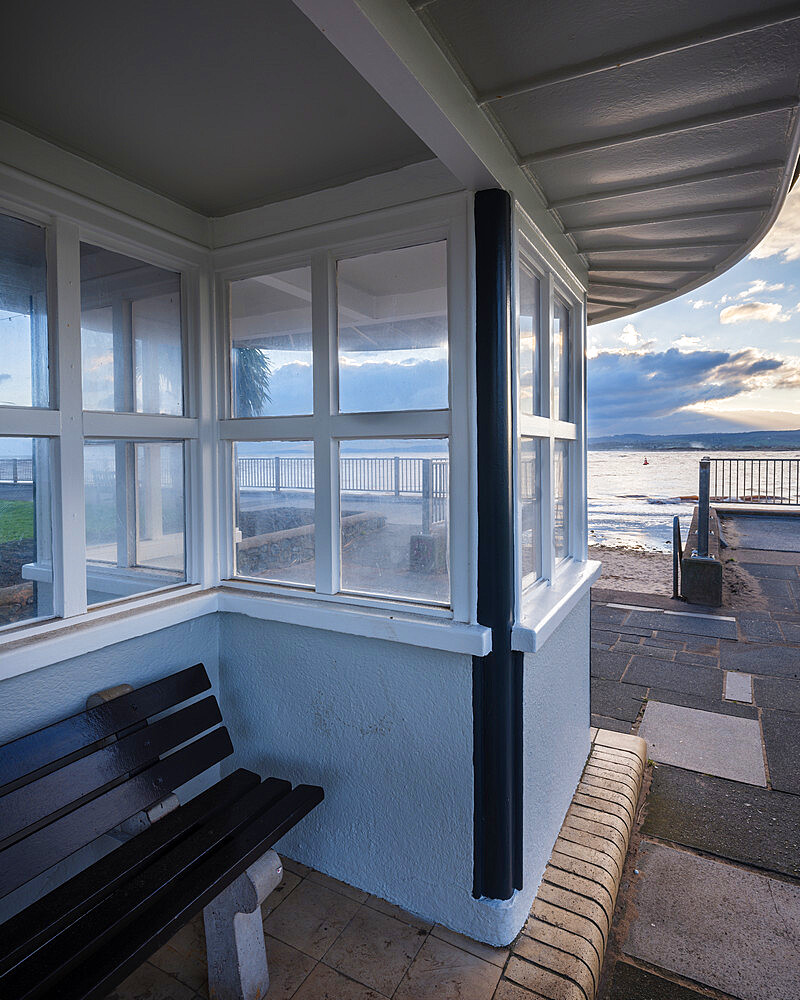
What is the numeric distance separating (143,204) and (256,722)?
6.32 feet

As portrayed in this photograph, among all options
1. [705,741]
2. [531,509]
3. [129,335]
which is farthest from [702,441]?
[129,335]

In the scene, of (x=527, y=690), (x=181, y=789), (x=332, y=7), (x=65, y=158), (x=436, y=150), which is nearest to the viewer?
(x=332, y=7)

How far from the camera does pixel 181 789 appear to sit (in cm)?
215

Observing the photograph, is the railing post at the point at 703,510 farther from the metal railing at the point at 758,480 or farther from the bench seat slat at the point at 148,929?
the metal railing at the point at 758,480

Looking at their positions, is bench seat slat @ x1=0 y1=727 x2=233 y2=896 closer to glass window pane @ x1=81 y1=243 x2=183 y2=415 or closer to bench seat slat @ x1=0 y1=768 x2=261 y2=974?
bench seat slat @ x1=0 y1=768 x2=261 y2=974

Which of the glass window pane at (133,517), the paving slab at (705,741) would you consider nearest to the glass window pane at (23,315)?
the glass window pane at (133,517)

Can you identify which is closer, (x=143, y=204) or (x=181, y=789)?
(x=143, y=204)

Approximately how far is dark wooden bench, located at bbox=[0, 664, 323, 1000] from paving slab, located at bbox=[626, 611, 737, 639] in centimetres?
456

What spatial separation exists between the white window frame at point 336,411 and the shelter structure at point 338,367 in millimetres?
11

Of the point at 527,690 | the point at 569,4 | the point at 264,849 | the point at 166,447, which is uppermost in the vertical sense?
Answer: the point at 569,4

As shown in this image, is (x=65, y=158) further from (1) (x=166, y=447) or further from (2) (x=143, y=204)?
(1) (x=166, y=447)

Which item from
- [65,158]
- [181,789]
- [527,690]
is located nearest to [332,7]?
[65,158]

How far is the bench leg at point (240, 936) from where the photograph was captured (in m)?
1.53

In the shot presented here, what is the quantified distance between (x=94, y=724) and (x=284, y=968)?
0.91 meters
